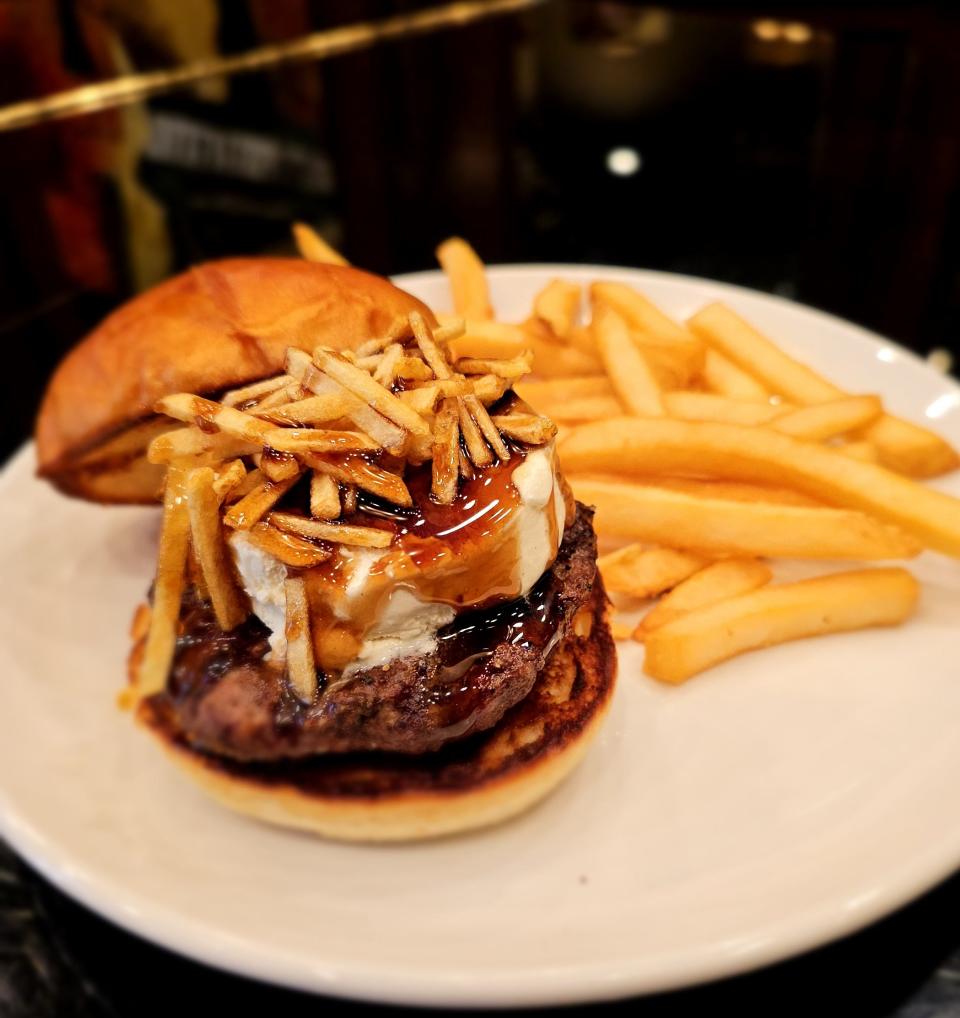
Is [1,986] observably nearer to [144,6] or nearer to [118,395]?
[118,395]

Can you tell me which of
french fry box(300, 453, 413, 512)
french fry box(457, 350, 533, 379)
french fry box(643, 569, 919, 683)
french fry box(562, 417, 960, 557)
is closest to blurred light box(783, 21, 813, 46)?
french fry box(562, 417, 960, 557)

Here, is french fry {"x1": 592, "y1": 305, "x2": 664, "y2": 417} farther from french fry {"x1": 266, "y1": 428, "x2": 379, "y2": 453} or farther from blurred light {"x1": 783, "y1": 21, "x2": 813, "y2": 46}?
blurred light {"x1": 783, "y1": 21, "x2": 813, "y2": 46}

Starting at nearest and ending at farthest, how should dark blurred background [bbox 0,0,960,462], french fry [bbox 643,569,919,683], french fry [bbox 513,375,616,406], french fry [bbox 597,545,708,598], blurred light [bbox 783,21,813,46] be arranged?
1. french fry [bbox 643,569,919,683]
2. french fry [bbox 597,545,708,598]
3. french fry [bbox 513,375,616,406]
4. dark blurred background [bbox 0,0,960,462]
5. blurred light [bbox 783,21,813,46]

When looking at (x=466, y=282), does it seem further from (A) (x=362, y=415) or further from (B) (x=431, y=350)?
(A) (x=362, y=415)

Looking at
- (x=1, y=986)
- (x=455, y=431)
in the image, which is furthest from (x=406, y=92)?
(x=1, y=986)

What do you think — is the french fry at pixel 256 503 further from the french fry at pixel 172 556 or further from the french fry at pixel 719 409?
the french fry at pixel 719 409

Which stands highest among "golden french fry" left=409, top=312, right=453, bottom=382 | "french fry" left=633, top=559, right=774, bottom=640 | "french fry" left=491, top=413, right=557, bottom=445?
"golden french fry" left=409, top=312, right=453, bottom=382

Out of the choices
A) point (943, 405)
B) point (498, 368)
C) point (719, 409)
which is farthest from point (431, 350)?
point (943, 405)
